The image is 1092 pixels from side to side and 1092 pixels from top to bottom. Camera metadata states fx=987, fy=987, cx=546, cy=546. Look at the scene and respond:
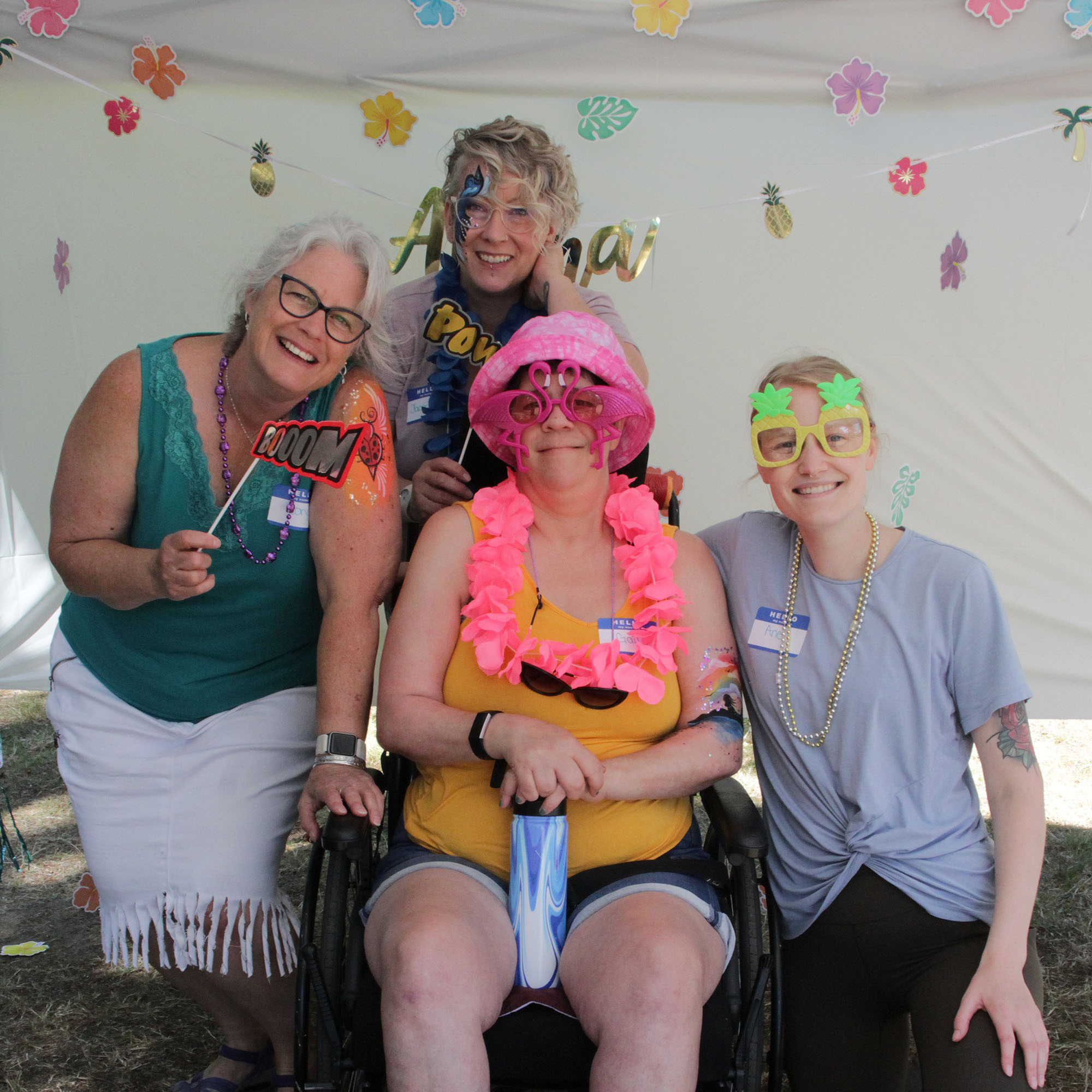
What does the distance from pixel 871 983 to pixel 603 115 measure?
315cm

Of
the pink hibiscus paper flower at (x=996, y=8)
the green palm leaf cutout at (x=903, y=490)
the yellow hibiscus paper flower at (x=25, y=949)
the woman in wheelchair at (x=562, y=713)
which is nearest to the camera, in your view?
the woman in wheelchair at (x=562, y=713)

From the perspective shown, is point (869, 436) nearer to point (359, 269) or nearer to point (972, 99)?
point (359, 269)

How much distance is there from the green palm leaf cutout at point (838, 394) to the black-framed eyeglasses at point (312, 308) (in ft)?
2.93

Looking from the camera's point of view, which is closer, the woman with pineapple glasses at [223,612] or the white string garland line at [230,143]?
the woman with pineapple glasses at [223,612]

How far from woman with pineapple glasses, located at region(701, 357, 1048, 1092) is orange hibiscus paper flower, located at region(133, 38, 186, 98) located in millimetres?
2966

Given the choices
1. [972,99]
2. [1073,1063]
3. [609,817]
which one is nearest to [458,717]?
[609,817]

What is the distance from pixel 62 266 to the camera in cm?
402

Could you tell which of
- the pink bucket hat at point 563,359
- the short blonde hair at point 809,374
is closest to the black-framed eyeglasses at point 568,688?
the pink bucket hat at point 563,359

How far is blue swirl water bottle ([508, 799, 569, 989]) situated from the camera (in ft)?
5.18

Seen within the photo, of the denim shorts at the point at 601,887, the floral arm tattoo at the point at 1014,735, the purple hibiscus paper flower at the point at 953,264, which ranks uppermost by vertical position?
the purple hibiscus paper flower at the point at 953,264

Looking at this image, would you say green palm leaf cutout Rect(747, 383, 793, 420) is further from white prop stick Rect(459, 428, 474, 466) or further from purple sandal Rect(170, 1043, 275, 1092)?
purple sandal Rect(170, 1043, 275, 1092)

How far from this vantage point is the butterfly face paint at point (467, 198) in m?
2.23

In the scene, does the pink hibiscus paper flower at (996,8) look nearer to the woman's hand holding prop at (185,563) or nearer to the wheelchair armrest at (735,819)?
the wheelchair armrest at (735,819)

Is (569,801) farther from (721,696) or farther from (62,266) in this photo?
(62,266)
